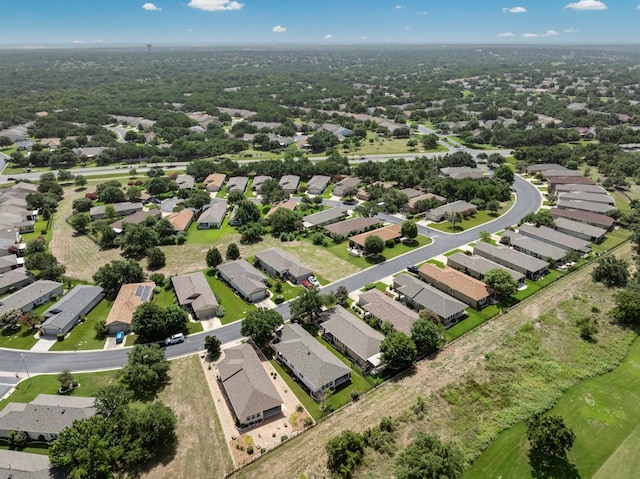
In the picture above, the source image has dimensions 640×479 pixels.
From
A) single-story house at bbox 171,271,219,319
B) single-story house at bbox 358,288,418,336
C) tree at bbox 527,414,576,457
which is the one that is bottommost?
single-story house at bbox 171,271,219,319

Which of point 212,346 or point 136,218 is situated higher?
point 212,346

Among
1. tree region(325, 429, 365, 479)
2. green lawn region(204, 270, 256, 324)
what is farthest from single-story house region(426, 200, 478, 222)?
tree region(325, 429, 365, 479)

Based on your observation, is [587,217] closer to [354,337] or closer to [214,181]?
[354,337]

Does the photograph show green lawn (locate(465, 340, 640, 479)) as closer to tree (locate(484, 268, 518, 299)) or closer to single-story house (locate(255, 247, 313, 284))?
tree (locate(484, 268, 518, 299))

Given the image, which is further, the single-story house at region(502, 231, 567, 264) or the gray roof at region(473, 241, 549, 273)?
the single-story house at region(502, 231, 567, 264)

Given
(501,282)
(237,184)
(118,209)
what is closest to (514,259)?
(501,282)

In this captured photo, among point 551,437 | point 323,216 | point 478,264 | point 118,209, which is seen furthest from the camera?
point 118,209

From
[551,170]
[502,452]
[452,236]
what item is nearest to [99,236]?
[452,236]

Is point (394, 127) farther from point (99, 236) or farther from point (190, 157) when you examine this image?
point (99, 236)
